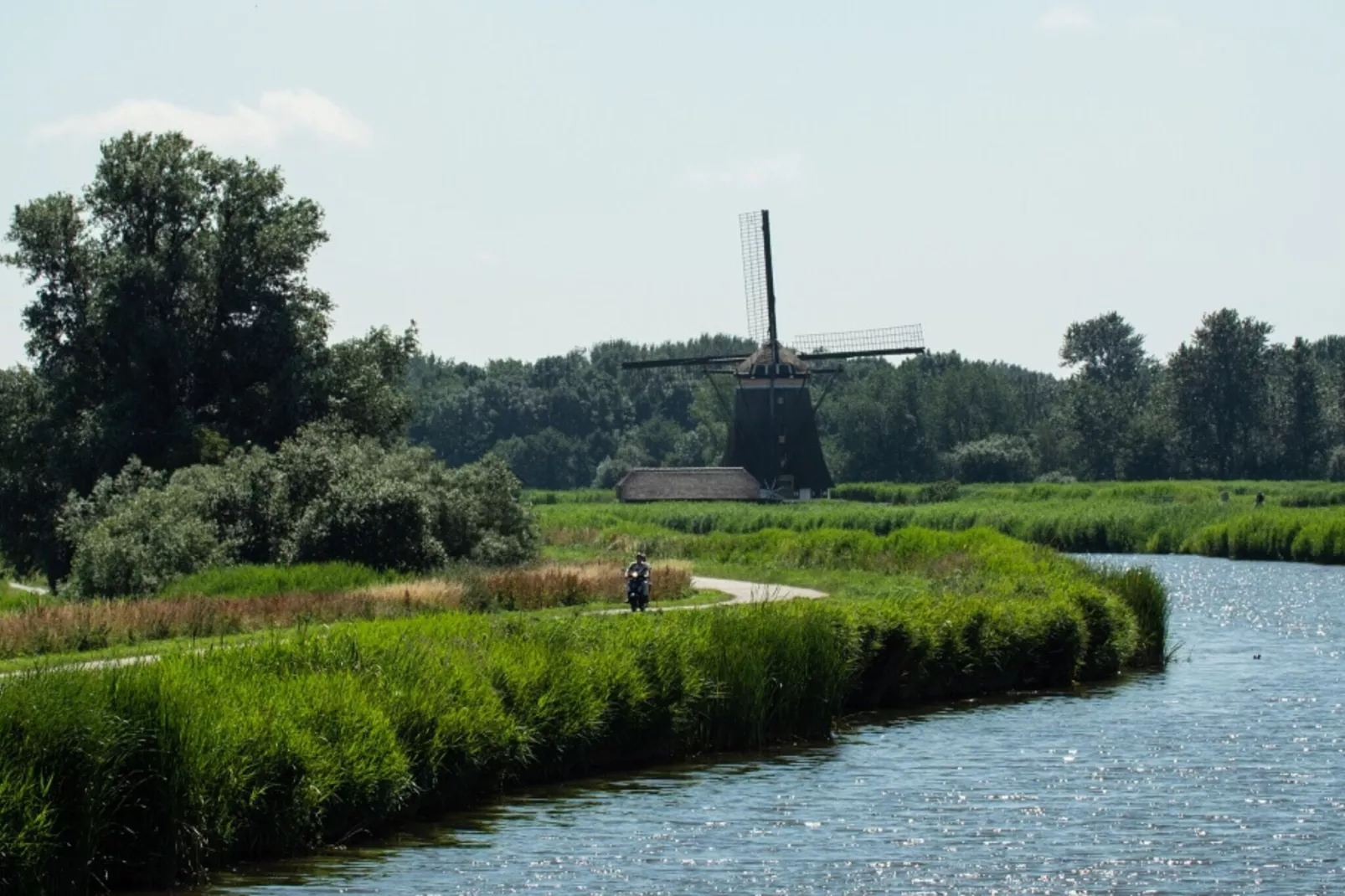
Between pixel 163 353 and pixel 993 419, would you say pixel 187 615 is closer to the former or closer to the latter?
pixel 163 353

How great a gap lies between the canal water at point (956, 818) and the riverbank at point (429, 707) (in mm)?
585

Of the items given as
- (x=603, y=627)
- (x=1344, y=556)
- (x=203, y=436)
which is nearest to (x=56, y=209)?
(x=203, y=436)

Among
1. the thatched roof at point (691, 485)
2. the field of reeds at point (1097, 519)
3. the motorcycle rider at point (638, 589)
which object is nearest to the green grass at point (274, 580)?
the motorcycle rider at point (638, 589)

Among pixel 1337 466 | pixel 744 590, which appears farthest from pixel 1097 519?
pixel 1337 466

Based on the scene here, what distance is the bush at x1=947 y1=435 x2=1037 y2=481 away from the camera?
14550 cm

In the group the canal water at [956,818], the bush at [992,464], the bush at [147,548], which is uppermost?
the bush at [992,464]

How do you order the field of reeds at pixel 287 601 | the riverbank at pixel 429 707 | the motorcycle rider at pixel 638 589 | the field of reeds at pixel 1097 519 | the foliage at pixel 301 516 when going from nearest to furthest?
the riverbank at pixel 429 707
the field of reeds at pixel 287 601
the motorcycle rider at pixel 638 589
the foliage at pixel 301 516
the field of reeds at pixel 1097 519

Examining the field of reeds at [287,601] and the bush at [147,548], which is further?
the bush at [147,548]

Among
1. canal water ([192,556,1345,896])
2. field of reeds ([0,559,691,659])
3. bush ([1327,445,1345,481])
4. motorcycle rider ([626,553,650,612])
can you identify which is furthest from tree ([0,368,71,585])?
bush ([1327,445,1345,481])

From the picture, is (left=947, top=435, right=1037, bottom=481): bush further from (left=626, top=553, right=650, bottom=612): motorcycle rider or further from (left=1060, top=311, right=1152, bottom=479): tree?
(left=626, top=553, right=650, bottom=612): motorcycle rider

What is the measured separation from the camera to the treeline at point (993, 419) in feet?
460

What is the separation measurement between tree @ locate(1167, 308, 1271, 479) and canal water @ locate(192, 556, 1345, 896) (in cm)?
11187

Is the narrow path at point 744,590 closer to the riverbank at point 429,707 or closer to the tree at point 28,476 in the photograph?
the riverbank at point 429,707

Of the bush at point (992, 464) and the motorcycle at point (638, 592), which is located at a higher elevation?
the bush at point (992, 464)
